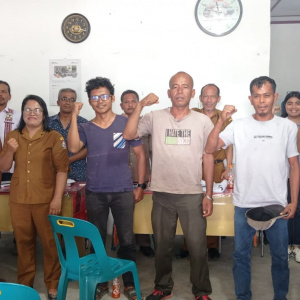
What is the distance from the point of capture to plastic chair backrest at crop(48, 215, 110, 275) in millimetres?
2041

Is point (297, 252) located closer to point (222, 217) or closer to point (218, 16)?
point (222, 217)

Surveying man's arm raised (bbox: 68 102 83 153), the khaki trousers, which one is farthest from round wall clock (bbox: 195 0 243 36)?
the khaki trousers

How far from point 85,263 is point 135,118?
93cm

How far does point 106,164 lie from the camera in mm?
2604

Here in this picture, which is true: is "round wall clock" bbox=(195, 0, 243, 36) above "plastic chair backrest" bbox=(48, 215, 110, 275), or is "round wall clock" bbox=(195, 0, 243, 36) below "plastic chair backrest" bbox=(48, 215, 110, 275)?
above

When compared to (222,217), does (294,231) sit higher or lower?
lower

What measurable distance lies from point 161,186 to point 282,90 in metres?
4.62

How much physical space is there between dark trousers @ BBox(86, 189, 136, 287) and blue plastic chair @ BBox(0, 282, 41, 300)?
1.43 metres

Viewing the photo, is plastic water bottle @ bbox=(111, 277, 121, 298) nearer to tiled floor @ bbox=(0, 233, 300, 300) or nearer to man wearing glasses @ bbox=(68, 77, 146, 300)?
tiled floor @ bbox=(0, 233, 300, 300)

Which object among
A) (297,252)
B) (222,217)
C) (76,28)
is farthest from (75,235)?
→ (76,28)

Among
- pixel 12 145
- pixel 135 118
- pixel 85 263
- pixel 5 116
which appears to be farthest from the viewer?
pixel 5 116

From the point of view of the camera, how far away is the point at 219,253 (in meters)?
3.65

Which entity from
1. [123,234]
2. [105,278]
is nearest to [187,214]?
[123,234]

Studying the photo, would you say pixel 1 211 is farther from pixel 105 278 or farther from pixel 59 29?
pixel 59 29
